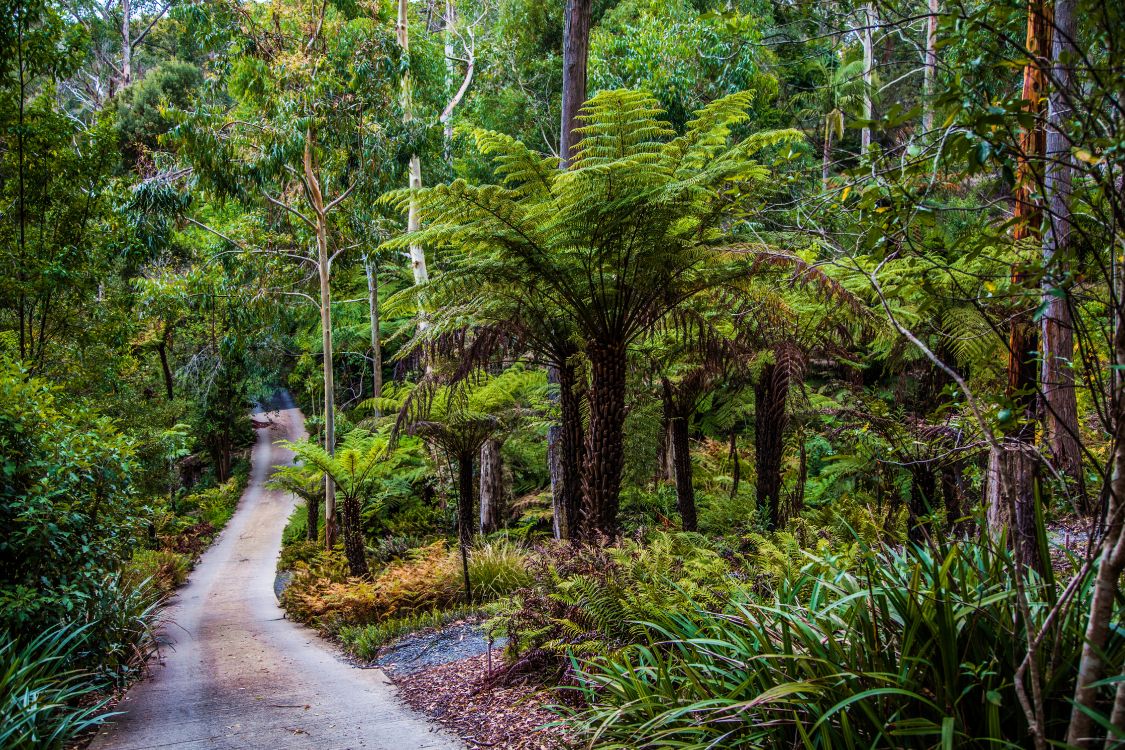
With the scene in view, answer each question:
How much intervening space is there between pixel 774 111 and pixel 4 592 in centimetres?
1504

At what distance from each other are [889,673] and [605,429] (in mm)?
3301

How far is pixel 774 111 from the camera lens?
15.2 m

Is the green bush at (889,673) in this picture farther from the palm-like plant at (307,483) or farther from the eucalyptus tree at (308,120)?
the eucalyptus tree at (308,120)

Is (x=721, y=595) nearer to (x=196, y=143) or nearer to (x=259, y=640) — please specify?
(x=259, y=640)

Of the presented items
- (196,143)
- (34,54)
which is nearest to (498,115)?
(196,143)

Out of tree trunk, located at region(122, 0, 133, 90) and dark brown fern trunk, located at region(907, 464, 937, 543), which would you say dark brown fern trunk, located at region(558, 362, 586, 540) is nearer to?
dark brown fern trunk, located at region(907, 464, 937, 543)

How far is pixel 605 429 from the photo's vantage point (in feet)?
17.9

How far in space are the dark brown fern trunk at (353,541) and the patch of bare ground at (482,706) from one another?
4385mm

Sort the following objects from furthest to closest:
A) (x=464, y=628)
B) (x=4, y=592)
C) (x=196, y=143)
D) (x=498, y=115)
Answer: (x=498, y=115) < (x=196, y=143) < (x=464, y=628) < (x=4, y=592)

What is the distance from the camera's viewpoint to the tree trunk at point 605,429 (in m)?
5.45

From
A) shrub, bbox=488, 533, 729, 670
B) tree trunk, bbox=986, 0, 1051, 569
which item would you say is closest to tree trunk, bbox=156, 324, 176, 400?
shrub, bbox=488, 533, 729, 670

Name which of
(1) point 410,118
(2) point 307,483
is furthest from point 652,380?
(1) point 410,118

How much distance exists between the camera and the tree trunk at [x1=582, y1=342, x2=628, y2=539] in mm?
5445

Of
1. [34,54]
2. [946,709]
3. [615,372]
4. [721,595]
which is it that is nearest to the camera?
[946,709]
